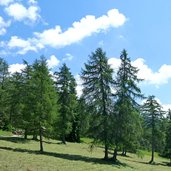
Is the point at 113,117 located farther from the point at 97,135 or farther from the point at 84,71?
the point at 84,71

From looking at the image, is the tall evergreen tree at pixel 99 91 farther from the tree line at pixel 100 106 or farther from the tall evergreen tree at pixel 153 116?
the tall evergreen tree at pixel 153 116

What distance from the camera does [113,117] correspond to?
47188 millimetres

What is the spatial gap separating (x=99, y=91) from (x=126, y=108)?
3.90 metres

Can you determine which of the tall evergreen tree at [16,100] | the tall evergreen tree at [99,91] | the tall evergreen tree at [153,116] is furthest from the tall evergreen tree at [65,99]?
the tall evergreen tree at [99,91]

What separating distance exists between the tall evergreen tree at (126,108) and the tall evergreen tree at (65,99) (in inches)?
787

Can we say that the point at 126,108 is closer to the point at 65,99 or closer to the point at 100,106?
the point at 100,106

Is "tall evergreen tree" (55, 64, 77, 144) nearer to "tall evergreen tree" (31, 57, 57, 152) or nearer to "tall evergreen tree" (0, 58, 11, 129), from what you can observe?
"tall evergreen tree" (0, 58, 11, 129)

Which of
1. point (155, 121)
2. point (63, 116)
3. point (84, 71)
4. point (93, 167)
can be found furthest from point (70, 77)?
point (93, 167)

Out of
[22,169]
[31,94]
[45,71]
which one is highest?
[45,71]

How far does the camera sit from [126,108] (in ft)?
154

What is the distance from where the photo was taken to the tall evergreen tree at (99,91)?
47281 mm

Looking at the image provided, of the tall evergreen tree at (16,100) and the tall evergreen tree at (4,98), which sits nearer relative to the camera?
the tall evergreen tree at (16,100)

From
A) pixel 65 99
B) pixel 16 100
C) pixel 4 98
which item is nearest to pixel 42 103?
pixel 16 100

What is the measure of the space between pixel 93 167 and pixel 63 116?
30034 millimetres
